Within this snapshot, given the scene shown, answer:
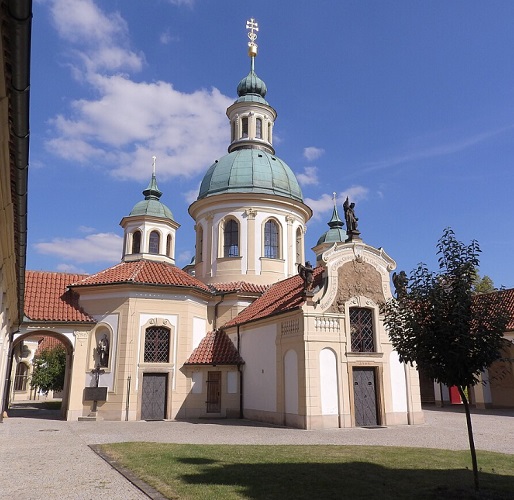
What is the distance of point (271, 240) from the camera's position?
31.0 metres

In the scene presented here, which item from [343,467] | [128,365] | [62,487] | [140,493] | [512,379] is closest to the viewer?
[140,493]

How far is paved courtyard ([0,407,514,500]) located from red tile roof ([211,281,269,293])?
8.23 m

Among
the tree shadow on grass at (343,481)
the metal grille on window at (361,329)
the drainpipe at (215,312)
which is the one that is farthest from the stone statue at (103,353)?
the tree shadow on grass at (343,481)

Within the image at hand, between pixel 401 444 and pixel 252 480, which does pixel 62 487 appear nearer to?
pixel 252 480

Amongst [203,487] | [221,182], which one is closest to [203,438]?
[203,487]

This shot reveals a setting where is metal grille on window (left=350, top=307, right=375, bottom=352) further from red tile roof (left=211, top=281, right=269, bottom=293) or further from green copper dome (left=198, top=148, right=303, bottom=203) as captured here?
green copper dome (left=198, top=148, right=303, bottom=203)

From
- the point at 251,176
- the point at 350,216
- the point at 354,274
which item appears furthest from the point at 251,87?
the point at 354,274

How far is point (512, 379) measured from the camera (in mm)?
29422

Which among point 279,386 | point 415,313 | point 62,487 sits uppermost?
point 415,313

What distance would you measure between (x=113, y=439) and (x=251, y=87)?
27734 mm

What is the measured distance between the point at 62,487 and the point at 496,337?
8.64 meters

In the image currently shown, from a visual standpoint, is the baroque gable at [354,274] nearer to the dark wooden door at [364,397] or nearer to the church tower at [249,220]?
the dark wooden door at [364,397]

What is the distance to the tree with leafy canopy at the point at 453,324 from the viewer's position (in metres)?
9.40

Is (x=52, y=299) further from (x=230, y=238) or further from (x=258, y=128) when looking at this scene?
(x=258, y=128)
